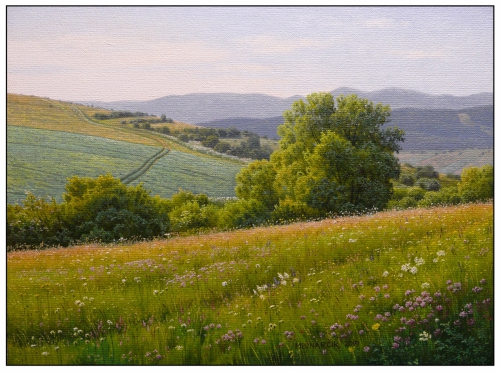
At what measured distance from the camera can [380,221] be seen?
6.01 metres

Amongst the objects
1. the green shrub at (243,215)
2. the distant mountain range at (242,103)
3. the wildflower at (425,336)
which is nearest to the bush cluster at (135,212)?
the green shrub at (243,215)

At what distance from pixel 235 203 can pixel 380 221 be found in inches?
75.9

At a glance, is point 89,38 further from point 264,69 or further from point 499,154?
point 499,154

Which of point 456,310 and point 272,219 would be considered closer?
point 456,310

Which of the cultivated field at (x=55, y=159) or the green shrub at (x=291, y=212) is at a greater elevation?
the cultivated field at (x=55, y=159)

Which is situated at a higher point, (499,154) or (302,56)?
(302,56)

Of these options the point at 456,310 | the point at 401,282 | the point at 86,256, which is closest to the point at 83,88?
the point at 86,256

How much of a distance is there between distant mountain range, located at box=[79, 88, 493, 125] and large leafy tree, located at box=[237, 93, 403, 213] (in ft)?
0.49

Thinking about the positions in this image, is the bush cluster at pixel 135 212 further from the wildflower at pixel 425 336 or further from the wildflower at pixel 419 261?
the wildflower at pixel 425 336

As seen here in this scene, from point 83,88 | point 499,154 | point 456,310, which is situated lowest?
point 456,310

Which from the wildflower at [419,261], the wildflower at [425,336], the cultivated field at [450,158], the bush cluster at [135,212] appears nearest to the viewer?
the wildflower at [425,336]

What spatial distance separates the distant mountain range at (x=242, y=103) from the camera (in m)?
5.90

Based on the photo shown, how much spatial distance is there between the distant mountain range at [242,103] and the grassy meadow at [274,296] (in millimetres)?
1423

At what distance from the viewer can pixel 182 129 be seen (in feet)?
19.7
